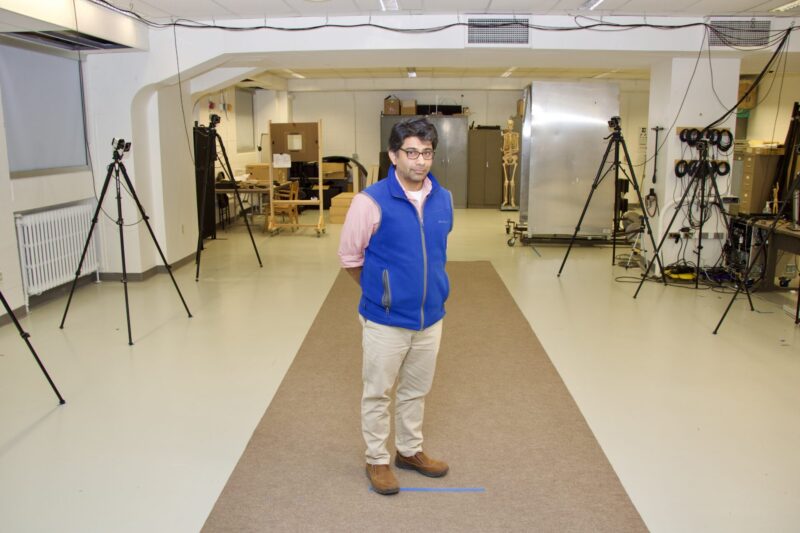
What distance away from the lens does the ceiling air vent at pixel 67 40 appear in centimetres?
494

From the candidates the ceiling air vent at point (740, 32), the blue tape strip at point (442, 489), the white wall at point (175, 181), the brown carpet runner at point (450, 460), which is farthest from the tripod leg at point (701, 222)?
the white wall at point (175, 181)

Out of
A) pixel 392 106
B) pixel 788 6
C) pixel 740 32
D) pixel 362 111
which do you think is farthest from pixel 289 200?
pixel 788 6

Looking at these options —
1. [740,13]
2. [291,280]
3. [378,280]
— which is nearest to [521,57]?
[740,13]

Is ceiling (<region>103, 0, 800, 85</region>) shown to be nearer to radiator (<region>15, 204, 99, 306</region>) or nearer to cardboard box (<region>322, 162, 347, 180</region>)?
radiator (<region>15, 204, 99, 306</region>)

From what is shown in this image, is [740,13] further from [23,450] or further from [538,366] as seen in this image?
[23,450]

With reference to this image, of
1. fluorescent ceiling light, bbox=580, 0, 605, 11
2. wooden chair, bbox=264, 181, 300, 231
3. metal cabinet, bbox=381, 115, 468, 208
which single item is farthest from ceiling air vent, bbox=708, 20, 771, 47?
metal cabinet, bbox=381, 115, 468, 208

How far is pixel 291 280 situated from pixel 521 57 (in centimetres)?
333

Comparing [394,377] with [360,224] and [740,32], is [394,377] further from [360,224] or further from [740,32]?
[740,32]

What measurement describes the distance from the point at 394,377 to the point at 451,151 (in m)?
10.5

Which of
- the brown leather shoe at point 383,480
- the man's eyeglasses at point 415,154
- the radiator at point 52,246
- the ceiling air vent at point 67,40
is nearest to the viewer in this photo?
the man's eyeglasses at point 415,154

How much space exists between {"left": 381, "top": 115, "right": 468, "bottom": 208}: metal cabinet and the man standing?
1009cm

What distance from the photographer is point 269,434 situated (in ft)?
10.1

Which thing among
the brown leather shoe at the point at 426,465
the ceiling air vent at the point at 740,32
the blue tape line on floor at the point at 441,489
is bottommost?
the blue tape line on floor at the point at 441,489

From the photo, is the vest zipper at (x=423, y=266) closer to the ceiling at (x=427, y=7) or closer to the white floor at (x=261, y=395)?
the white floor at (x=261, y=395)
